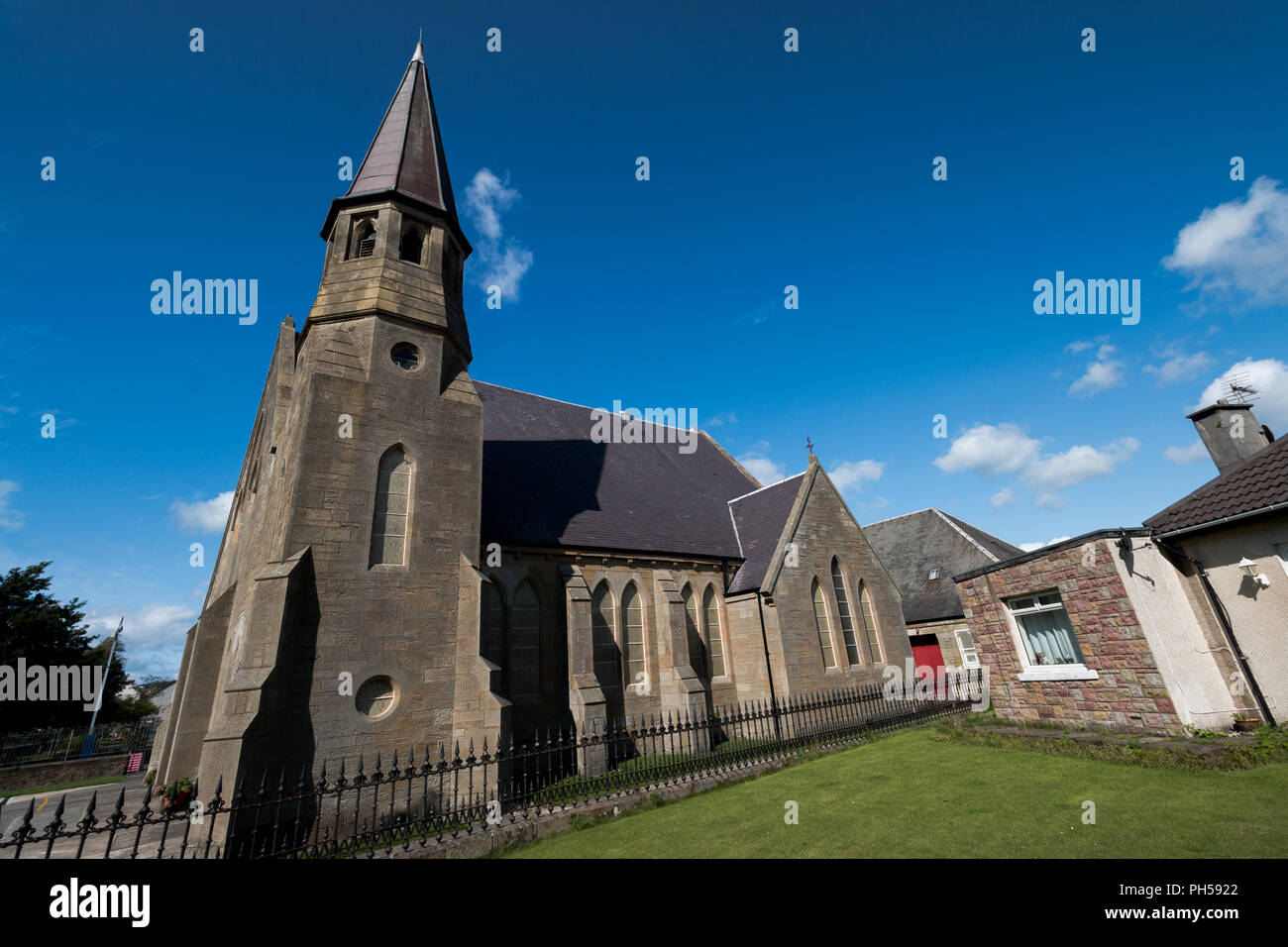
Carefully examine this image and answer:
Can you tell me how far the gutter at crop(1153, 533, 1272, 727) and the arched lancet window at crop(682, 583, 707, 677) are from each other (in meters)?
12.7

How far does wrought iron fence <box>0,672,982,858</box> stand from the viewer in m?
7.54

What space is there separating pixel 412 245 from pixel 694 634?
15.7 m

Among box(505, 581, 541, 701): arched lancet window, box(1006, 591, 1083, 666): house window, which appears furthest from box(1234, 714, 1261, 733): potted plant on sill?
box(505, 581, 541, 701): arched lancet window

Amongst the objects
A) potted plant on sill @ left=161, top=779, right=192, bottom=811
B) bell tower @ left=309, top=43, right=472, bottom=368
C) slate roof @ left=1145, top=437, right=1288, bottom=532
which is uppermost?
bell tower @ left=309, top=43, right=472, bottom=368

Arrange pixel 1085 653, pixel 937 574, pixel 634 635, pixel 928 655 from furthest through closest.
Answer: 1. pixel 937 574
2. pixel 928 655
3. pixel 634 635
4. pixel 1085 653

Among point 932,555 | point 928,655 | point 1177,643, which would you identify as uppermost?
point 932,555

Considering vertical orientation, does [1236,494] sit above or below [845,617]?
above

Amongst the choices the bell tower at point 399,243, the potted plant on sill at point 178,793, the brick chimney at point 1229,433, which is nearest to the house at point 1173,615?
the brick chimney at point 1229,433

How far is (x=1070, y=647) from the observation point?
1206cm

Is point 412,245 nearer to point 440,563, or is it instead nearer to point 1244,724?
point 440,563

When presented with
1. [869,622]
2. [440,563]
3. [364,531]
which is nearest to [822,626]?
[869,622]

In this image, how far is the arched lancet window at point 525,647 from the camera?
48.8 ft

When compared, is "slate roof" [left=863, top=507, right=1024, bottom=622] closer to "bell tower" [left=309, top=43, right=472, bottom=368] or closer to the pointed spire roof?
"bell tower" [left=309, top=43, right=472, bottom=368]

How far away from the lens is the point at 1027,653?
13094 mm
